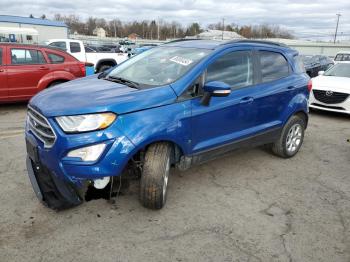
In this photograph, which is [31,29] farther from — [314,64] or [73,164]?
[73,164]

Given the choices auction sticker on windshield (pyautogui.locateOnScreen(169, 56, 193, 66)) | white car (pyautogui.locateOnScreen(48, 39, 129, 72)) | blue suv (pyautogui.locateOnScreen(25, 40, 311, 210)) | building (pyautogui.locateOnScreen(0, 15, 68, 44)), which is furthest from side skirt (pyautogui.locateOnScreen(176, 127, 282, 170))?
building (pyautogui.locateOnScreen(0, 15, 68, 44))

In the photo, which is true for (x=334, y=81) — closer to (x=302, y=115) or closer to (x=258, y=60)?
(x=302, y=115)

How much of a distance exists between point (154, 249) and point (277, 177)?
7.75 feet

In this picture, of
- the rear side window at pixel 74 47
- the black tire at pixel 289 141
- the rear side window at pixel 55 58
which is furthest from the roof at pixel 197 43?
the rear side window at pixel 74 47

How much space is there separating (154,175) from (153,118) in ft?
1.91

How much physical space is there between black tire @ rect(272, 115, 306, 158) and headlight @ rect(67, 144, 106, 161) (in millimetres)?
3120

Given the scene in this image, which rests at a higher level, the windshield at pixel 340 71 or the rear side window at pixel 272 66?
the rear side window at pixel 272 66

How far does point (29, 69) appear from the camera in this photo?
7.99 m

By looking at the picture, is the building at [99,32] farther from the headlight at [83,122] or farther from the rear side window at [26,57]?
the headlight at [83,122]

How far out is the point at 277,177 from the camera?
458 cm

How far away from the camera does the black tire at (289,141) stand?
16.6 feet

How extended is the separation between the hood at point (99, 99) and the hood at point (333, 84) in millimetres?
6500

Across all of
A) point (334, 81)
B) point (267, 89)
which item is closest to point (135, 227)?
point (267, 89)

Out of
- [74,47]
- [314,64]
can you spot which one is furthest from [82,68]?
[314,64]
